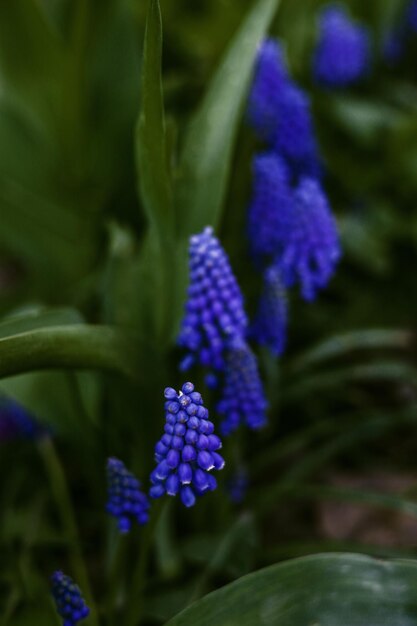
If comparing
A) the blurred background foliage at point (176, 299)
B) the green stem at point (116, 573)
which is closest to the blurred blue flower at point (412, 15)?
the blurred background foliage at point (176, 299)

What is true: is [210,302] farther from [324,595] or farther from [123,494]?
[324,595]

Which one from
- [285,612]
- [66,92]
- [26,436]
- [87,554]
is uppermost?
[66,92]

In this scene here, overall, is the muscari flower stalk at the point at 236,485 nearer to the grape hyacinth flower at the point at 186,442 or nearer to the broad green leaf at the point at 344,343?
the broad green leaf at the point at 344,343

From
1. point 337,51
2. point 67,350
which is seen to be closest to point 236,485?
point 67,350

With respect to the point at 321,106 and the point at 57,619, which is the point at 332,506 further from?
the point at 321,106

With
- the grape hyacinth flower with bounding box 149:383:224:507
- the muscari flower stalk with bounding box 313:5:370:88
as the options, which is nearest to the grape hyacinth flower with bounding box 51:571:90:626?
the grape hyacinth flower with bounding box 149:383:224:507

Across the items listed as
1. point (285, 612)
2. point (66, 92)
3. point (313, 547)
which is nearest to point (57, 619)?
point (285, 612)

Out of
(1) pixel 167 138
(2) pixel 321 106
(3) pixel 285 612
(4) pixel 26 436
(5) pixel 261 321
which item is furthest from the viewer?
(2) pixel 321 106
